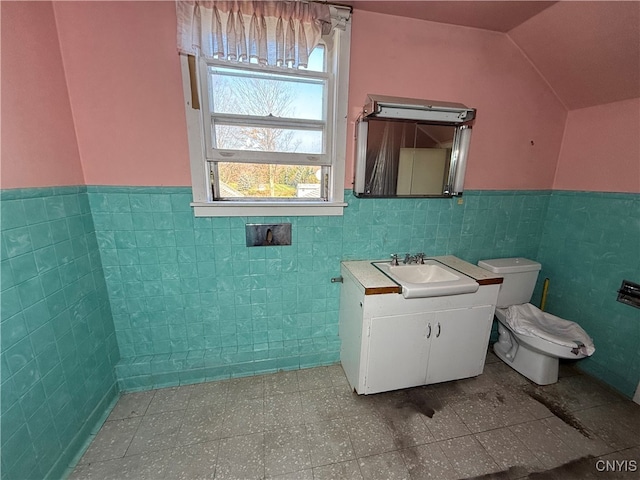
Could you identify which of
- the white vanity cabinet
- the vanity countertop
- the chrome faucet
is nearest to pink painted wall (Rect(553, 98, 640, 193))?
the vanity countertop

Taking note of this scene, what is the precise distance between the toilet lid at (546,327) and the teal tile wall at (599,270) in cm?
23

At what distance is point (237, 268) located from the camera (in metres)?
1.73

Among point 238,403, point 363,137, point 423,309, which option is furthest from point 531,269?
point 238,403

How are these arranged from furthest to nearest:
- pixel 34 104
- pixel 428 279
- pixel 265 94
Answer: pixel 428 279 → pixel 265 94 → pixel 34 104

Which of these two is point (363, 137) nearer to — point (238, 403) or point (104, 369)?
point (238, 403)

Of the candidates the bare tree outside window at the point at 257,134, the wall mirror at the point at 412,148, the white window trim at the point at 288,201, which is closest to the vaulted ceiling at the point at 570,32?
the white window trim at the point at 288,201

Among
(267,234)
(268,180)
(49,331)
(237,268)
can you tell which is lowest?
(49,331)

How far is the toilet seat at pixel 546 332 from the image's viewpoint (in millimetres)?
1590

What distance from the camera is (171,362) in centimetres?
173

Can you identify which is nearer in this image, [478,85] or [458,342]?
[458,342]

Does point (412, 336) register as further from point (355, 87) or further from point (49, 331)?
point (49, 331)

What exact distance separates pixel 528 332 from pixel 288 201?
6.12 ft

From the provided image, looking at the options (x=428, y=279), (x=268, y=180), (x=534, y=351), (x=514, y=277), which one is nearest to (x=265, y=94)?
(x=268, y=180)

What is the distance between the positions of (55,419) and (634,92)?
12.1 feet
